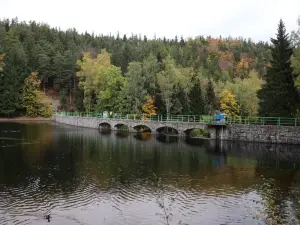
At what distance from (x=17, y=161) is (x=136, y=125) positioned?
2929 cm

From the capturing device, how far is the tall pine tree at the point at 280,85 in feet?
130

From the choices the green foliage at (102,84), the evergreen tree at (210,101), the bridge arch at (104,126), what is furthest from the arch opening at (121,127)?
the evergreen tree at (210,101)

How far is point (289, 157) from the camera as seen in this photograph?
32062 mm

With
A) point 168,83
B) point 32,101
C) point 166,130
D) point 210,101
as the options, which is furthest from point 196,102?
point 32,101

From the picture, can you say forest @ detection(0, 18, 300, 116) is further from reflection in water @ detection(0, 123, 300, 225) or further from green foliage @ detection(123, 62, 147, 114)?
reflection in water @ detection(0, 123, 300, 225)

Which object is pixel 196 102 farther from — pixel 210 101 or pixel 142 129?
pixel 142 129

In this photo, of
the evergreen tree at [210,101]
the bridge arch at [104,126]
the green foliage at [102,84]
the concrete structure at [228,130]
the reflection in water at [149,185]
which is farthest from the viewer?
the green foliage at [102,84]

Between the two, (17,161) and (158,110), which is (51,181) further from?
(158,110)

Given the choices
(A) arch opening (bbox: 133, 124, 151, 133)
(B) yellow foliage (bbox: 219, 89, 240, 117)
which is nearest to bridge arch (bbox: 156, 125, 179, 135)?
(A) arch opening (bbox: 133, 124, 151, 133)

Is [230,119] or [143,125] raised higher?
[230,119]

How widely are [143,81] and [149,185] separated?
4078 cm

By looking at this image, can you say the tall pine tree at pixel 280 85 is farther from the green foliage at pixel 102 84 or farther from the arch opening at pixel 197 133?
the green foliage at pixel 102 84

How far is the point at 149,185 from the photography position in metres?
22.2

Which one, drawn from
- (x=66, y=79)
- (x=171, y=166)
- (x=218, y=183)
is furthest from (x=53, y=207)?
(x=66, y=79)
